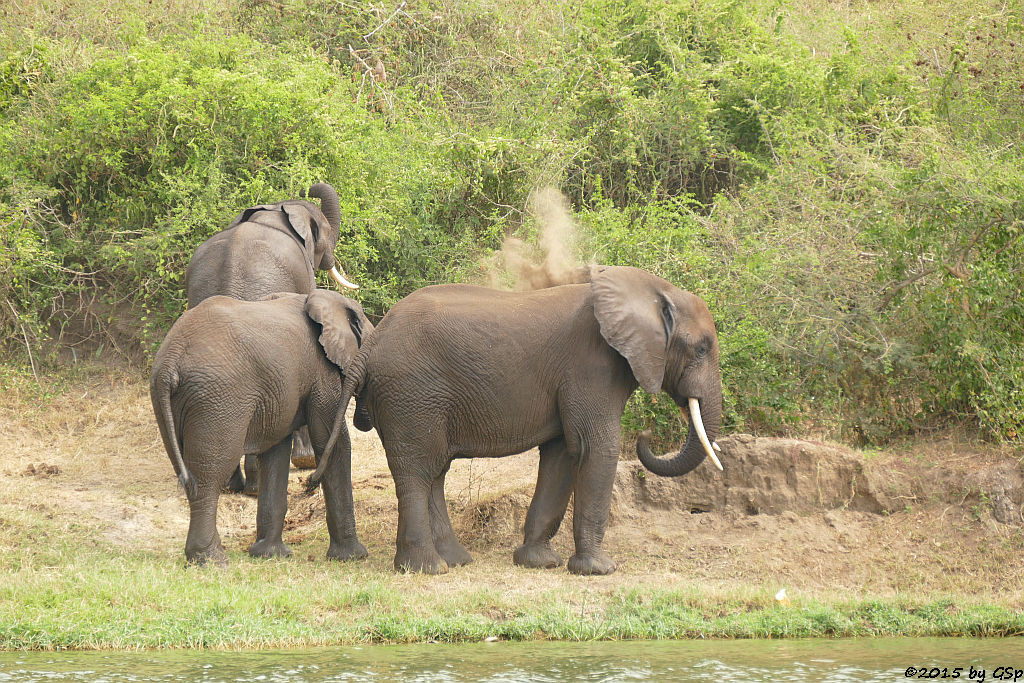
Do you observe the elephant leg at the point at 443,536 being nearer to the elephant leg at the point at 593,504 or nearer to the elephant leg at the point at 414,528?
the elephant leg at the point at 414,528

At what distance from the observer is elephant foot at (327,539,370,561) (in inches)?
385

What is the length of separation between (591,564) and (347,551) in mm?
1907

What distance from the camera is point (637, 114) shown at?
16391mm

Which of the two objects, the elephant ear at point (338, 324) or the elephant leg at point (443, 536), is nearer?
the elephant leg at point (443, 536)

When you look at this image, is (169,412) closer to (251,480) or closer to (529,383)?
(529,383)

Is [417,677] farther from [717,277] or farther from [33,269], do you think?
[33,269]

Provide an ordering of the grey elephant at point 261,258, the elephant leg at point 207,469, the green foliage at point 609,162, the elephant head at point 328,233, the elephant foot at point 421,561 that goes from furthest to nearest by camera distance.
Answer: the elephant head at point 328,233, the grey elephant at point 261,258, the green foliage at point 609,162, the elephant foot at point 421,561, the elephant leg at point 207,469

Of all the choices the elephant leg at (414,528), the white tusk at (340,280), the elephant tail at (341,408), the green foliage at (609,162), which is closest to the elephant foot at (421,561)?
the elephant leg at (414,528)

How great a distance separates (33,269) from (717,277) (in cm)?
759

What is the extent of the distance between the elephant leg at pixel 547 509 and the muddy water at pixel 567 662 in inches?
73.5

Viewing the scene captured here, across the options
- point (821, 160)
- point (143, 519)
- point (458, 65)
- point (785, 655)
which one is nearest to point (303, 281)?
point (143, 519)

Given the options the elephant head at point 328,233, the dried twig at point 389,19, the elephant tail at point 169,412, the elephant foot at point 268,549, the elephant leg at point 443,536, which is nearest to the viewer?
the elephant tail at point 169,412

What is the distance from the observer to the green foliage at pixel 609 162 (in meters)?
11.0

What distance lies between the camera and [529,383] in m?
9.31
